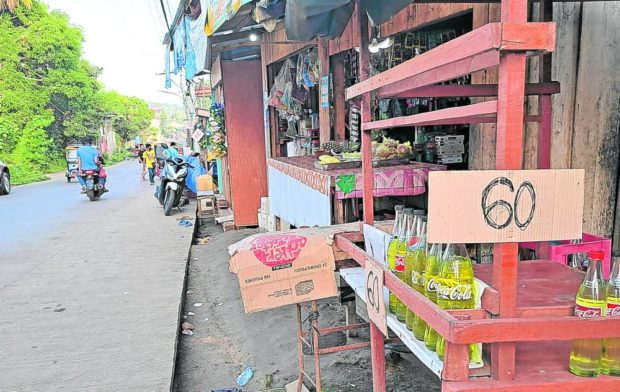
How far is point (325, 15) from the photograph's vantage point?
2473 mm

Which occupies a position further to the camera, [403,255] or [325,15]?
[325,15]

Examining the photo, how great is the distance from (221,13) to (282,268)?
9.95ft

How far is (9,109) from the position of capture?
23.8 meters

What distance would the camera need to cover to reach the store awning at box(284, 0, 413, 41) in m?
2.05

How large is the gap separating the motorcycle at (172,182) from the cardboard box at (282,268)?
26.1 feet

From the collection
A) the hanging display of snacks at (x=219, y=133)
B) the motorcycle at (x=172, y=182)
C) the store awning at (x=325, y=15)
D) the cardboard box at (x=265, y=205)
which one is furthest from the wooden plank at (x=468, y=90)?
the motorcycle at (x=172, y=182)

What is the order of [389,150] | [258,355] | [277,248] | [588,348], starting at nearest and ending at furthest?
[588,348] → [277,248] → [258,355] → [389,150]

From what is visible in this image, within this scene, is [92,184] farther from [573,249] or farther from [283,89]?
[573,249]

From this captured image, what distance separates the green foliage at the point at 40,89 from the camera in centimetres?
2348

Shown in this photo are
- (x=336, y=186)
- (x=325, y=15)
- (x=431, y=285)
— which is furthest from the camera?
(x=336, y=186)

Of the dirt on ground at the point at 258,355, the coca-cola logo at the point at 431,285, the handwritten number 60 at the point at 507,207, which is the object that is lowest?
the dirt on ground at the point at 258,355

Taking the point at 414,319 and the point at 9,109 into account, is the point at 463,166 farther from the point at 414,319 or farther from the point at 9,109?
the point at 9,109

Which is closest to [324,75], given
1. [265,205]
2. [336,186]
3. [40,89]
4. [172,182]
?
[336,186]

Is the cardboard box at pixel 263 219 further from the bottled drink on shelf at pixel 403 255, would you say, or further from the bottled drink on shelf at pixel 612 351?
the bottled drink on shelf at pixel 612 351
